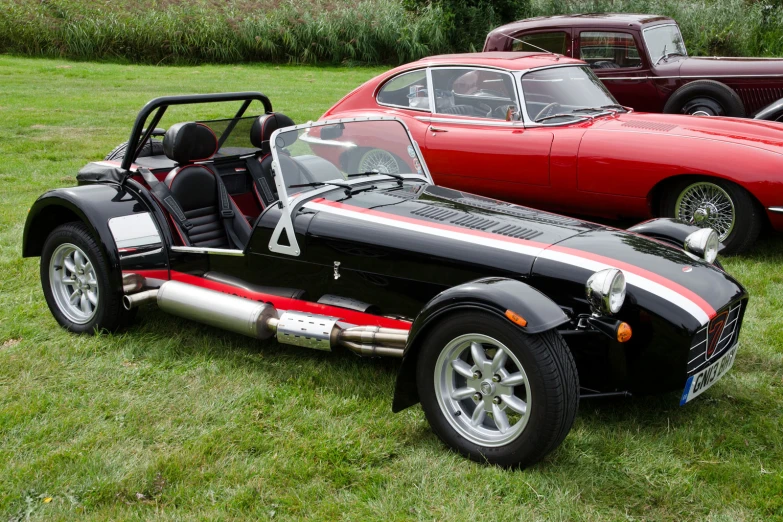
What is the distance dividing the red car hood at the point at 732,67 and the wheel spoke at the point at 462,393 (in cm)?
754

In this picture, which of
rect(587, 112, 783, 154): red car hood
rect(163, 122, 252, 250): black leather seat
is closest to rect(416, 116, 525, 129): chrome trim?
rect(587, 112, 783, 154): red car hood

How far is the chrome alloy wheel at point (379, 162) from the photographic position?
5.00 meters

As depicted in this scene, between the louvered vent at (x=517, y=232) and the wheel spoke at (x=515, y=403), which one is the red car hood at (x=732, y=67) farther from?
the wheel spoke at (x=515, y=403)

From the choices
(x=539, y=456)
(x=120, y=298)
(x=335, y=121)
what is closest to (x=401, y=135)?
(x=335, y=121)

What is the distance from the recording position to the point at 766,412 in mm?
4055

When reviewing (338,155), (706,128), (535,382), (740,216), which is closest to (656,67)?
(706,128)

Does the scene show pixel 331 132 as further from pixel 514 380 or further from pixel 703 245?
pixel 703 245

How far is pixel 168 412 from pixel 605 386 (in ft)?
7.43

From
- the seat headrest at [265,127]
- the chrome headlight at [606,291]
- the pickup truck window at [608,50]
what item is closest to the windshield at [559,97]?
the pickup truck window at [608,50]

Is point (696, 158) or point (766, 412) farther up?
point (696, 158)

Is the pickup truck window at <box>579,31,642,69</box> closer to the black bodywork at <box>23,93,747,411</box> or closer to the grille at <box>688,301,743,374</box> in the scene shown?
the black bodywork at <box>23,93,747,411</box>

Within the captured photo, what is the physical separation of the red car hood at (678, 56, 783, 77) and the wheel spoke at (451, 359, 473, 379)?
24.6 feet

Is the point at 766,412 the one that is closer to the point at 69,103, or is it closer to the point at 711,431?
the point at 711,431

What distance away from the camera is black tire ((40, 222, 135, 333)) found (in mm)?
5020
